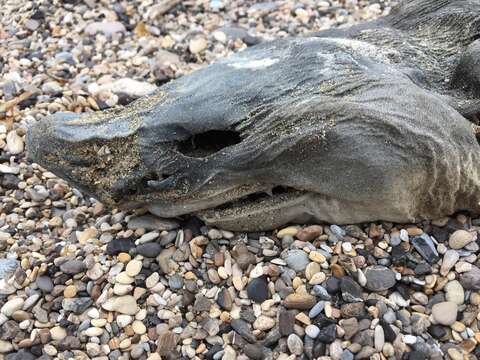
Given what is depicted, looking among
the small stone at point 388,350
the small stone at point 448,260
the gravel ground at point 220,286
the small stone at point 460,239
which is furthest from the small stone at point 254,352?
the small stone at point 460,239

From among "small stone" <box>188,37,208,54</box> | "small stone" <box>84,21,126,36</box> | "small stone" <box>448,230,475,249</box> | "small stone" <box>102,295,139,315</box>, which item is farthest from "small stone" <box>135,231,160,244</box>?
"small stone" <box>84,21,126,36</box>

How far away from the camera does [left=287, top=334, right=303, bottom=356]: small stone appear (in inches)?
90.4

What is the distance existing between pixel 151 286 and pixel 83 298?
0.95ft

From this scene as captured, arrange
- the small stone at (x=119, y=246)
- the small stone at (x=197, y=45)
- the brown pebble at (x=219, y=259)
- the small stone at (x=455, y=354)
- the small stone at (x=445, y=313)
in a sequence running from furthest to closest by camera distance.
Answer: the small stone at (x=197, y=45) → the small stone at (x=119, y=246) → the brown pebble at (x=219, y=259) → the small stone at (x=445, y=313) → the small stone at (x=455, y=354)

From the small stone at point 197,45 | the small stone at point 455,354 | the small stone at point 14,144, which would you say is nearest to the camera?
the small stone at point 455,354

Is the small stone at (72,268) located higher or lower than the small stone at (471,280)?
lower

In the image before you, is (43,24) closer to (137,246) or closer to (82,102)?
(82,102)

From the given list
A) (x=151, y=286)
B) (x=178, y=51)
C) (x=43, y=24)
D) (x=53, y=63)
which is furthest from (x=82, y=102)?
(x=151, y=286)

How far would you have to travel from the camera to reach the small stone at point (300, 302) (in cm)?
238

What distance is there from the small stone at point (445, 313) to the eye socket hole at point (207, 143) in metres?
1.01

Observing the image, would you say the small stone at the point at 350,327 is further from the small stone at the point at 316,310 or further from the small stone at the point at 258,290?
the small stone at the point at 258,290

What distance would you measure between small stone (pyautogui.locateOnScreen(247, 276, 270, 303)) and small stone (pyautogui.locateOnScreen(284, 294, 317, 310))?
101mm

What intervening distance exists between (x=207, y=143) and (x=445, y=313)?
1151 millimetres

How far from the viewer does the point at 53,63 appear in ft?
13.8
